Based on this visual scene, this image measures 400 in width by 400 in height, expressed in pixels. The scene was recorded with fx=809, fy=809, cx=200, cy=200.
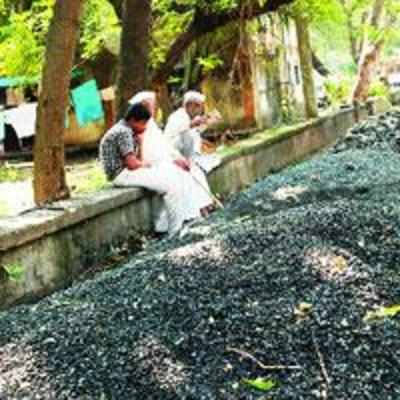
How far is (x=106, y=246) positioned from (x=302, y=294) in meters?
3.07

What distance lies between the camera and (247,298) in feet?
13.1

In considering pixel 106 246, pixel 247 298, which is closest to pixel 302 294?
pixel 247 298

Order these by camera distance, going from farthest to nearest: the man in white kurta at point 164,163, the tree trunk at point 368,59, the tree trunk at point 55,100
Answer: the tree trunk at point 368,59
the man in white kurta at point 164,163
the tree trunk at point 55,100

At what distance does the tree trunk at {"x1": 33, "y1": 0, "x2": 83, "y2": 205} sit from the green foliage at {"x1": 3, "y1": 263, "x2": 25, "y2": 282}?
2067mm

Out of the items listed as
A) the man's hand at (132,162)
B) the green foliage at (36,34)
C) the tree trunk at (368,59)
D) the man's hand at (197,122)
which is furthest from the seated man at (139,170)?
the tree trunk at (368,59)

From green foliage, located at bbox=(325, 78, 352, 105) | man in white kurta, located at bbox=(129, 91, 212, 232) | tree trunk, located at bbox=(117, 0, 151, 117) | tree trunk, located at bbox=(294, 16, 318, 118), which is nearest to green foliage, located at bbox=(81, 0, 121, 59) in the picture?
tree trunk, located at bbox=(117, 0, 151, 117)

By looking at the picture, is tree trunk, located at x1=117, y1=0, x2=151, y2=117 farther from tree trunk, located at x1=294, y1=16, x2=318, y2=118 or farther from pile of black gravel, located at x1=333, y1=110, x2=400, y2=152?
tree trunk, located at x1=294, y1=16, x2=318, y2=118

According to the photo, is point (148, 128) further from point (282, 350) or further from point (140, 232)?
point (282, 350)

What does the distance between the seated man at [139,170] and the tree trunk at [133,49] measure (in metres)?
1.33

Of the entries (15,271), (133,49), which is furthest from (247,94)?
(15,271)

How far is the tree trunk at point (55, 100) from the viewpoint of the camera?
24.4 ft

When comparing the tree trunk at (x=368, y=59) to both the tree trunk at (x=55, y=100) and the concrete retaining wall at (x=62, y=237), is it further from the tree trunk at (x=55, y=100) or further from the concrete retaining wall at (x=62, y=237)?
the concrete retaining wall at (x=62, y=237)

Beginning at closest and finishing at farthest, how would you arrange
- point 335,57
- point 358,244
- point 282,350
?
point 282,350
point 358,244
point 335,57

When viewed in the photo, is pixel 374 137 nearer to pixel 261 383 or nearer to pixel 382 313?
pixel 382 313
